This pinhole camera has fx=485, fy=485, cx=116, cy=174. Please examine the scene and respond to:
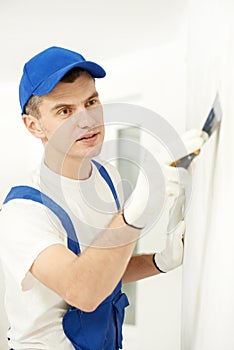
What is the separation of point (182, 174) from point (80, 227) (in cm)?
49

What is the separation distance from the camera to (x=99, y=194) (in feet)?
5.16

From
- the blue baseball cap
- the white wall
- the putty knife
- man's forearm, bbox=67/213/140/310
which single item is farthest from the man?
the white wall

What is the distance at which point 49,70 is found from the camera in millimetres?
1438

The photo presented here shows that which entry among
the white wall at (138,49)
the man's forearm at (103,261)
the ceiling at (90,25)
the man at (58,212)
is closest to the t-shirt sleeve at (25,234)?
the man at (58,212)

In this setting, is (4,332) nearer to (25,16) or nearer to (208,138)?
(25,16)

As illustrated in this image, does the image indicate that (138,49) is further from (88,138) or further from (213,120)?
(213,120)

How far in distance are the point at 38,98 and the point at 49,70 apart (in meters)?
0.09

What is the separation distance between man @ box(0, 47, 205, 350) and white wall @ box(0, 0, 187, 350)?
0.65 metres

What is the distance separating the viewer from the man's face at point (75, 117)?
144cm

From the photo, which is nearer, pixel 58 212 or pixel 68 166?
pixel 58 212

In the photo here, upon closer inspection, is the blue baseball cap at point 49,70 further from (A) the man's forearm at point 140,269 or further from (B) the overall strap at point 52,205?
(A) the man's forearm at point 140,269

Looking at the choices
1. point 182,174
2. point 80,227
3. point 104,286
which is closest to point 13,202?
point 80,227

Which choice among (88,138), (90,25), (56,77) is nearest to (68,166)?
(88,138)

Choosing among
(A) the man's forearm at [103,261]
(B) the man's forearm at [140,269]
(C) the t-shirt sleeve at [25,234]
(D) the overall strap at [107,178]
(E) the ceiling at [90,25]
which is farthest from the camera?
(E) the ceiling at [90,25]
